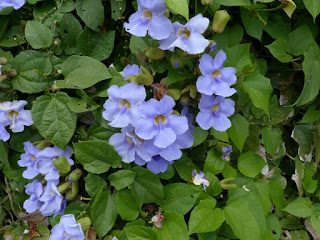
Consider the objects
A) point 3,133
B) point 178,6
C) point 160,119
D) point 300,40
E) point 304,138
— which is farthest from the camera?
point 304,138

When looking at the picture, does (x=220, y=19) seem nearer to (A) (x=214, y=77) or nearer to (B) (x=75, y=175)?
(A) (x=214, y=77)

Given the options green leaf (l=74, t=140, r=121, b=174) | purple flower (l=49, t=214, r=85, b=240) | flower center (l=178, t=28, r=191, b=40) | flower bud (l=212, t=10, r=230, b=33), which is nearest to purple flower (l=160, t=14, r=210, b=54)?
flower center (l=178, t=28, r=191, b=40)

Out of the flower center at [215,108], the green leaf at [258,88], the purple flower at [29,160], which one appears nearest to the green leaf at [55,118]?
the purple flower at [29,160]

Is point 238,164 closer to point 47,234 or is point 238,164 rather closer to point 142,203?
point 142,203

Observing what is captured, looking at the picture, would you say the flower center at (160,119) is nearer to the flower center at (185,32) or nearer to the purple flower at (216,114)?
the purple flower at (216,114)

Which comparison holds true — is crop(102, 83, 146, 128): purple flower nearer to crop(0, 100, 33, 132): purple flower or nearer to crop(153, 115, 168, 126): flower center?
crop(153, 115, 168, 126): flower center

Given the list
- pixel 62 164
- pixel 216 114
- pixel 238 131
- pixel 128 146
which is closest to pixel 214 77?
pixel 216 114
